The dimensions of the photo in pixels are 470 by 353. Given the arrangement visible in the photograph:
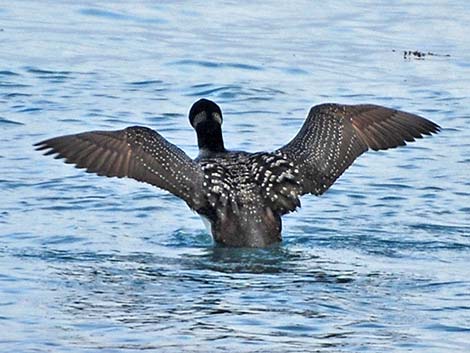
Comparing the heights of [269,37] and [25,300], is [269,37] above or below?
above

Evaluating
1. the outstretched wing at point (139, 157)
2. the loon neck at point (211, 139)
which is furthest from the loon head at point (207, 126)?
the outstretched wing at point (139, 157)

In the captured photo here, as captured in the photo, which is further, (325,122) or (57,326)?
(325,122)

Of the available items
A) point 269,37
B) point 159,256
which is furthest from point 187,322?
point 269,37

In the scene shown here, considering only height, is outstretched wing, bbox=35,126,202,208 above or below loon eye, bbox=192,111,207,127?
below

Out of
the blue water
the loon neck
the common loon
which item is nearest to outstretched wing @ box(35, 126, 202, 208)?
the common loon

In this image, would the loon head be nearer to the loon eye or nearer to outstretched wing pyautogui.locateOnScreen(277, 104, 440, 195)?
the loon eye

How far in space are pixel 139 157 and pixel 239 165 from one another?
78cm

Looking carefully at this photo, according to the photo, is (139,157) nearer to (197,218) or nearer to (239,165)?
(239,165)

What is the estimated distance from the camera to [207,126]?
12.8 metres

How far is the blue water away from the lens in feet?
32.0

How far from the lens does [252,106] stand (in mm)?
16953

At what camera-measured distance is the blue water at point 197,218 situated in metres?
9.74

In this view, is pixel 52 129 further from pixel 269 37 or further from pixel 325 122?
pixel 269 37

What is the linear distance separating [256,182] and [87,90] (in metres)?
5.41
